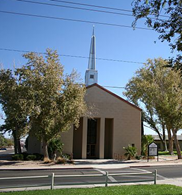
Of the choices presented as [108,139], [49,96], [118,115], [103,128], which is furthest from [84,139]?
[49,96]

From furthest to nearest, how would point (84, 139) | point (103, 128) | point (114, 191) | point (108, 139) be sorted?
point (108, 139), point (103, 128), point (84, 139), point (114, 191)

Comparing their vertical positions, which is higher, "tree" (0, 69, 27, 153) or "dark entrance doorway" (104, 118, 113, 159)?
"tree" (0, 69, 27, 153)

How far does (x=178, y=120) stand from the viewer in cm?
3009

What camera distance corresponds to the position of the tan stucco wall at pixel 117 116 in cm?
3259

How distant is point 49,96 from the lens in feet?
81.1

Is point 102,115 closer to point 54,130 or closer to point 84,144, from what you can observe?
point 84,144

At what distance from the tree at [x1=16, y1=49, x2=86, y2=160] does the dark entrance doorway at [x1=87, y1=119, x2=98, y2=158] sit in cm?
841

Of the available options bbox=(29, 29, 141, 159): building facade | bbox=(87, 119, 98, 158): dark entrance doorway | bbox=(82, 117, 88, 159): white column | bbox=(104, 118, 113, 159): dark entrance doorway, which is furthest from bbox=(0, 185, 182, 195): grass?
bbox=(87, 119, 98, 158): dark entrance doorway

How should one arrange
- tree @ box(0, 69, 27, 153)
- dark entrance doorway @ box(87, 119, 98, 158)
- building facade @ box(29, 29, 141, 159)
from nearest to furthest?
tree @ box(0, 69, 27, 153)
building facade @ box(29, 29, 141, 159)
dark entrance doorway @ box(87, 119, 98, 158)

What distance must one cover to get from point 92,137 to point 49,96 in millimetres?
11985

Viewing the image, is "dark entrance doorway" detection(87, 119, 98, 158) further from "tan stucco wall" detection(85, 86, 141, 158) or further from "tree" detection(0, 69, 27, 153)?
"tree" detection(0, 69, 27, 153)

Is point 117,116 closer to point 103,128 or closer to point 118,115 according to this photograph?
point 118,115

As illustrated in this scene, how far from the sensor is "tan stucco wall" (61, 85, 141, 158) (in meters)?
32.6

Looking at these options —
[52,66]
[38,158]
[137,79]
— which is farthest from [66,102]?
[137,79]
